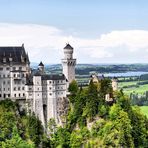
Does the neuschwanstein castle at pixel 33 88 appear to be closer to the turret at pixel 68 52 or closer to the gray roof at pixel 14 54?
the gray roof at pixel 14 54

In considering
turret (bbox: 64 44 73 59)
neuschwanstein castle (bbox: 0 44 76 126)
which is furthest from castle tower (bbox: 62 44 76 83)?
neuschwanstein castle (bbox: 0 44 76 126)

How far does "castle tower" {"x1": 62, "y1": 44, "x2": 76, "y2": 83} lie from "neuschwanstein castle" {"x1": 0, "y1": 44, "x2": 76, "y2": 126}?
3.11m

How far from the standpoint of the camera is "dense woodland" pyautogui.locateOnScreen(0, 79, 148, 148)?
10694 centimetres

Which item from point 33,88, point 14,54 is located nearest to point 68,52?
point 14,54

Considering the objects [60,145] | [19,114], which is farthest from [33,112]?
[60,145]

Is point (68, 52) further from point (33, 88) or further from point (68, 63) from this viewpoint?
point (33, 88)

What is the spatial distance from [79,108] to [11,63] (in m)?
21.0

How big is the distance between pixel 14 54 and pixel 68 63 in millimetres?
14237

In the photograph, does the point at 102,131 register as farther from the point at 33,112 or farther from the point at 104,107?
the point at 33,112

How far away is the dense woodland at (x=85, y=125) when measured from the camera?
351 feet

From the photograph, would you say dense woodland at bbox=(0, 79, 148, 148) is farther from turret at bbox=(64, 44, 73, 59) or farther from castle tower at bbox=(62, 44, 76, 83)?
turret at bbox=(64, 44, 73, 59)

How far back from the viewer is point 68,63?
400 feet

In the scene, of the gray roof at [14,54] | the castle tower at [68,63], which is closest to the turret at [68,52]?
the castle tower at [68,63]

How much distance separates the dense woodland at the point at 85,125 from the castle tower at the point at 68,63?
17.3 feet
